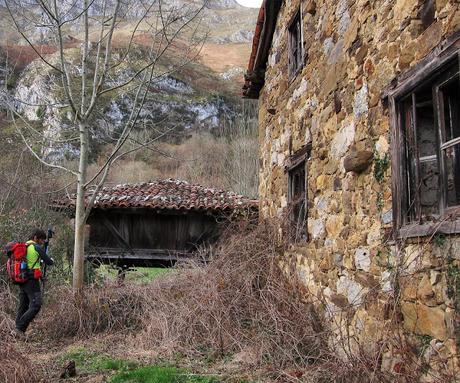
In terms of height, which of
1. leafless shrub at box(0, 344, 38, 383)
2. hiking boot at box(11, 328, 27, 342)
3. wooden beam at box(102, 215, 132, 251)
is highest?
wooden beam at box(102, 215, 132, 251)

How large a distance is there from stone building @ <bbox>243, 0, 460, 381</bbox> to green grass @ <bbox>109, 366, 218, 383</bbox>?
60.6 inches

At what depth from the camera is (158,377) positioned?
15.9 ft

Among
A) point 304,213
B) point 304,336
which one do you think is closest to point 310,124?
point 304,213

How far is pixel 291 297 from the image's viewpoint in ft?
19.8

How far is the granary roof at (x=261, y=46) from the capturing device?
8664mm

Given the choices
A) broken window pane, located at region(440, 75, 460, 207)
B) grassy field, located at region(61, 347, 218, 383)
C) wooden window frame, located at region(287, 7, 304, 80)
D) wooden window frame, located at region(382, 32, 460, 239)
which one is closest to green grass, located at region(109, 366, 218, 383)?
grassy field, located at region(61, 347, 218, 383)

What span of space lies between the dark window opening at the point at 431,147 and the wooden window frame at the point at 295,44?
3545mm

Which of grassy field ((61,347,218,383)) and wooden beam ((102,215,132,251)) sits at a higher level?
→ wooden beam ((102,215,132,251))

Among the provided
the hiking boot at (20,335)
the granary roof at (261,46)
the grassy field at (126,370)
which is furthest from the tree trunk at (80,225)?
the granary roof at (261,46)

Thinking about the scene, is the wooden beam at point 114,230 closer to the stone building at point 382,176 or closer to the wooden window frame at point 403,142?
the stone building at point 382,176

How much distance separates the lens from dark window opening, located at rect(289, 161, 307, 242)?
6539mm

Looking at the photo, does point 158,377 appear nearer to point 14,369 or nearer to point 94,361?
point 94,361

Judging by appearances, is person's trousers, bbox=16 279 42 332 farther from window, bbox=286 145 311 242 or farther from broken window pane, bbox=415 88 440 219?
broken window pane, bbox=415 88 440 219

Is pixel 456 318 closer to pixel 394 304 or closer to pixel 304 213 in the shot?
pixel 394 304
